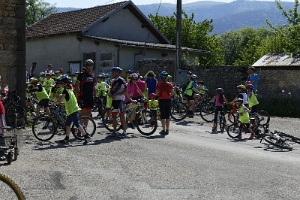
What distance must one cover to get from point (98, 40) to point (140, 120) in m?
16.8

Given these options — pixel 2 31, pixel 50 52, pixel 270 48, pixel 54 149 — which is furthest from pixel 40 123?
pixel 270 48

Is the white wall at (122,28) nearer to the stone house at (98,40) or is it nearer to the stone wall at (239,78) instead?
the stone house at (98,40)

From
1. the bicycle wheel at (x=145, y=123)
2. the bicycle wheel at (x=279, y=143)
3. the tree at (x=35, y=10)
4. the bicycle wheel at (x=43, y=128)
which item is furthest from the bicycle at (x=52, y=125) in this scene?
the tree at (x=35, y=10)

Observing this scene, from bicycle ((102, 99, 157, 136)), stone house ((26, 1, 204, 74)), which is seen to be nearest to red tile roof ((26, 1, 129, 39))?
stone house ((26, 1, 204, 74))

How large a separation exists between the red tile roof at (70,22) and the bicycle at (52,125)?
19368mm

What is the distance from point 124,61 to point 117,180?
22102mm

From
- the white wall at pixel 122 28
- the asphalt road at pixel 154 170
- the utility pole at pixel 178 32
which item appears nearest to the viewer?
the asphalt road at pixel 154 170

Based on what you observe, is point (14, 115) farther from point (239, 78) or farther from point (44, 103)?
point (239, 78)

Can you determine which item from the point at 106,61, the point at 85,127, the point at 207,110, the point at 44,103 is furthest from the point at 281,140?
the point at 106,61

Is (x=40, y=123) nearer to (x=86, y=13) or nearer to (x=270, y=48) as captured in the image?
(x=86, y=13)

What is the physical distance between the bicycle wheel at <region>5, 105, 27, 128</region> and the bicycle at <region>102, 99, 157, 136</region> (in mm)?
2377

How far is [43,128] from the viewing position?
41.5ft

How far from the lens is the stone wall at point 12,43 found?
15.4 meters

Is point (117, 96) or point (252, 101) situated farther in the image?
point (252, 101)
